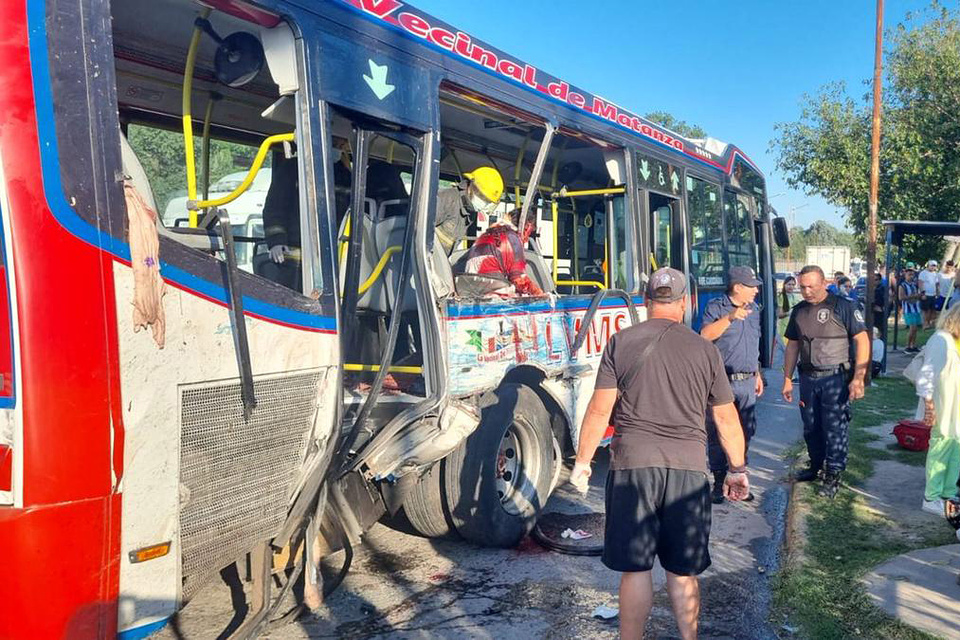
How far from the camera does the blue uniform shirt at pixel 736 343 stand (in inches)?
231

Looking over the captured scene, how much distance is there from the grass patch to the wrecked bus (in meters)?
1.65

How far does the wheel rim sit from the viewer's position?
16.5 ft

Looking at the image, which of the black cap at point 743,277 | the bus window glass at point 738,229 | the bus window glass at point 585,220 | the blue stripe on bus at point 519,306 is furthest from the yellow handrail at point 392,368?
the bus window glass at point 738,229

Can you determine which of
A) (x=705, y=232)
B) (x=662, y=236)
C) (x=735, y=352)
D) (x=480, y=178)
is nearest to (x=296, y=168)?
(x=480, y=178)

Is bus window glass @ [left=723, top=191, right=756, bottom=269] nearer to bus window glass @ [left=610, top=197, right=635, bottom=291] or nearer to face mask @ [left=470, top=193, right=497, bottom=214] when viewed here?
bus window glass @ [left=610, top=197, right=635, bottom=291]

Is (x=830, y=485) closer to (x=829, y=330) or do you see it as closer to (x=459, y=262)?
(x=829, y=330)

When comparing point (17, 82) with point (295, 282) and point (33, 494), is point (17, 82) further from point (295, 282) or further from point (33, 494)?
point (295, 282)

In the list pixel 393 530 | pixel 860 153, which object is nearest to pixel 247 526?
pixel 393 530

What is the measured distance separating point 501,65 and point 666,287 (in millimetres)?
2033

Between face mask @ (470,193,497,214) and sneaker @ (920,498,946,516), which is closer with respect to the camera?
sneaker @ (920,498,946,516)

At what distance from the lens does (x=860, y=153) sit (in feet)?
62.7

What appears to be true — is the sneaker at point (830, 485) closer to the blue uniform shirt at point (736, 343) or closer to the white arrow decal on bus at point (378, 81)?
the blue uniform shirt at point (736, 343)

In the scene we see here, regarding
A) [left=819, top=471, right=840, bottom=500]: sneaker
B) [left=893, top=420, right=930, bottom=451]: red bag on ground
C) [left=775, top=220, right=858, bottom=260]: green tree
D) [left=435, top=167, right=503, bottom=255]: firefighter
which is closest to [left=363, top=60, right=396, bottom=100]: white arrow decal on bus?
[left=435, top=167, right=503, bottom=255]: firefighter

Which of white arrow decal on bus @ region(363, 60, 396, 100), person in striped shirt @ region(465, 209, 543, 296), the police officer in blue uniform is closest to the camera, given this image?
white arrow decal on bus @ region(363, 60, 396, 100)
